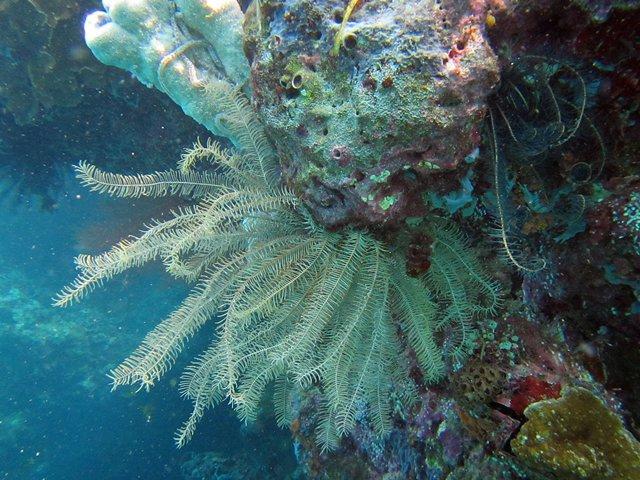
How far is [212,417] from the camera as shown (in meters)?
10.6

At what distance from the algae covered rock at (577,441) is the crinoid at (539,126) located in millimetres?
896

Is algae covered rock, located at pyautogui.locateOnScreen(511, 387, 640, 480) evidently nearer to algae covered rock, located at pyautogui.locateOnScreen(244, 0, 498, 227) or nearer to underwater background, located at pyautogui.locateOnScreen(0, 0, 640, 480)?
underwater background, located at pyautogui.locateOnScreen(0, 0, 640, 480)

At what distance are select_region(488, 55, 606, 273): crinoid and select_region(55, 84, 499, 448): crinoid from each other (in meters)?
0.69

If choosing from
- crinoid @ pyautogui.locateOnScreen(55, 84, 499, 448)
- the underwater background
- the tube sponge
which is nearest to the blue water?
crinoid @ pyautogui.locateOnScreen(55, 84, 499, 448)

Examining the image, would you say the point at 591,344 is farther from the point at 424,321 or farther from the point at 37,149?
the point at 37,149

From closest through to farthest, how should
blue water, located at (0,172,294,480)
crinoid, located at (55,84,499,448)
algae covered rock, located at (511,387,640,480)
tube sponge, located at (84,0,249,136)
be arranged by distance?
algae covered rock, located at (511,387,640,480) < crinoid, located at (55,84,499,448) < tube sponge, located at (84,0,249,136) < blue water, located at (0,172,294,480)

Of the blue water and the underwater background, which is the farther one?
the blue water

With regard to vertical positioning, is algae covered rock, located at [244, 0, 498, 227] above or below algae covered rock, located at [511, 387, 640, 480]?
above

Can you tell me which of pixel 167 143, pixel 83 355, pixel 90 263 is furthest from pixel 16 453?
pixel 90 263

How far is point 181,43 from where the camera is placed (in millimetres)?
4203

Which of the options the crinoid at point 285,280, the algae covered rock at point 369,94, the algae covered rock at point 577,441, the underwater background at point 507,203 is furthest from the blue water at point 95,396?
the algae covered rock at point 369,94

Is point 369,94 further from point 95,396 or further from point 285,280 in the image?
point 95,396

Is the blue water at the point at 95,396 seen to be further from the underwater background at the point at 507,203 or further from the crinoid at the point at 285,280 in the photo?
the underwater background at the point at 507,203

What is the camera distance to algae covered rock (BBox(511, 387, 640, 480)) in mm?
2131
